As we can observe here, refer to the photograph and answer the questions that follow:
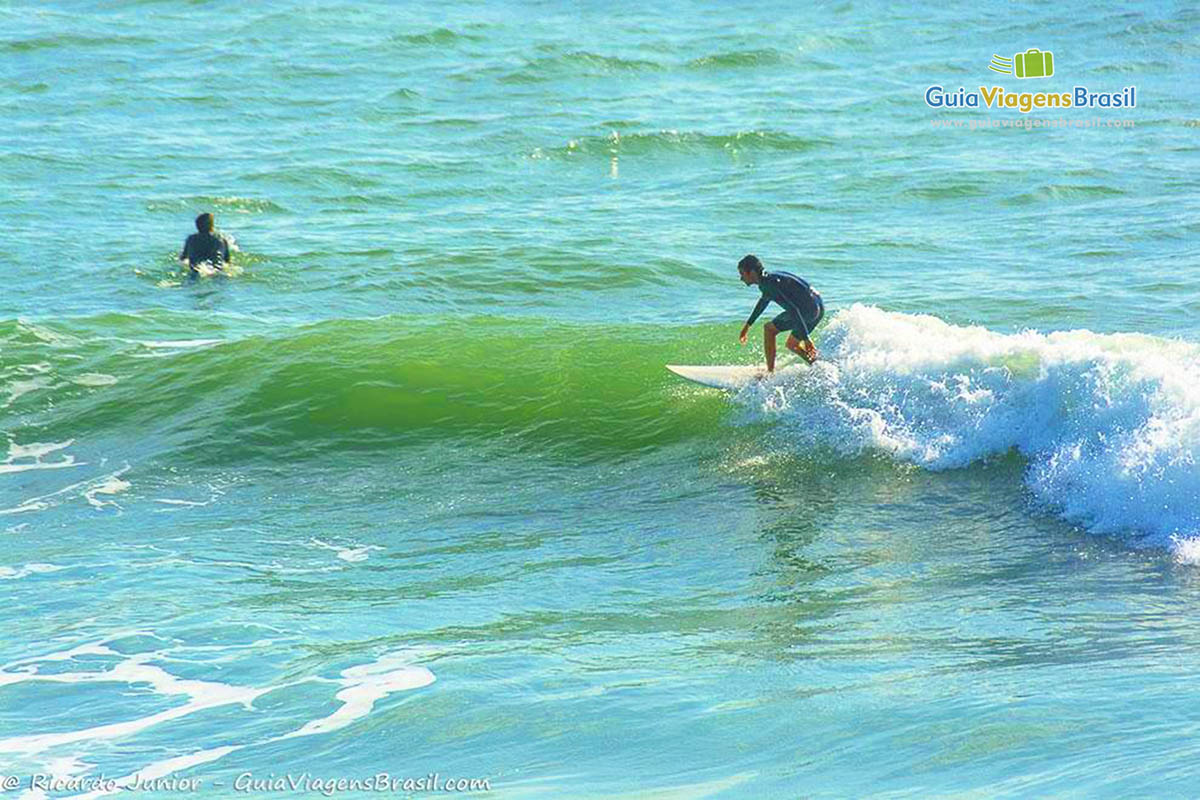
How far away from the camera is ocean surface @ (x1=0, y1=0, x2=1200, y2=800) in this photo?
7.88 m

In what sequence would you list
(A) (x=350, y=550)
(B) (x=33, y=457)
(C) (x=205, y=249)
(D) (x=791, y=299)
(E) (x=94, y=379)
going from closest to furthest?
(A) (x=350, y=550), (D) (x=791, y=299), (B) (x=33, y=457), (E) (x=94, y=379), (C) (x=205, y=249)

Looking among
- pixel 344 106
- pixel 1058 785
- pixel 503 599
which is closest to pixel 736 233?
pixel 344 106

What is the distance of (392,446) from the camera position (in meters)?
14.5

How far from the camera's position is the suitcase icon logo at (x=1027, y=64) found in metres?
31.9

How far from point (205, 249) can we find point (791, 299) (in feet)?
27.8

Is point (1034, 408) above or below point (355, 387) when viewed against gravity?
below

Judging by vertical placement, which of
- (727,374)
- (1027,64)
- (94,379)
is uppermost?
(1027,64)

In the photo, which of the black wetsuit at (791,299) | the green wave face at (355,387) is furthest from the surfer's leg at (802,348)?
the green wave face at (355,387)

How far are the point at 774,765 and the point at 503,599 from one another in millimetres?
3512

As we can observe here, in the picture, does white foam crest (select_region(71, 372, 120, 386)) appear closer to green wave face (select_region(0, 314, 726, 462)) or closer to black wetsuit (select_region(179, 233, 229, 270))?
green wave face (select_region(0, 314, 726, 462))

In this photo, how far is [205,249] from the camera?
1939 centimetres

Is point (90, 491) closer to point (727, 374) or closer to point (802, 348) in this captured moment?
point (727, 374)

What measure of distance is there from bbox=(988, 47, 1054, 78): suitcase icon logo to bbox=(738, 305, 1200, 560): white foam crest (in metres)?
18.7
